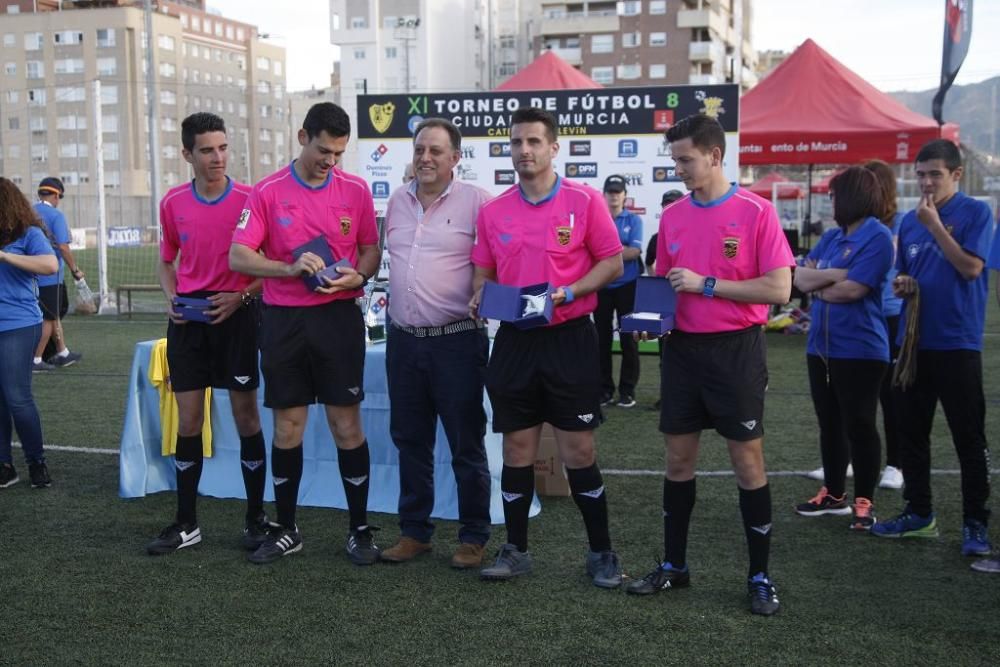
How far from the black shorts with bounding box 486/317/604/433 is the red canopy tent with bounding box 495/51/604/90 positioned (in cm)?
975

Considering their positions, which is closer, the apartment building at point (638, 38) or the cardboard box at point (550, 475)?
the cardboard box at point (550, 475)

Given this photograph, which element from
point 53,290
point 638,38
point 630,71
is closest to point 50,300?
point 53,290

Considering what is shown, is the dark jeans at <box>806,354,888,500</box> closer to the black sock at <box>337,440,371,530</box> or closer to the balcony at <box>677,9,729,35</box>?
the black sock at <box>337,440,371,530</box>

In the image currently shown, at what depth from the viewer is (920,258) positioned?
14.9ft

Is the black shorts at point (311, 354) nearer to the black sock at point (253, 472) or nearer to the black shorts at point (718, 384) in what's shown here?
the black sock at point (253, 472)

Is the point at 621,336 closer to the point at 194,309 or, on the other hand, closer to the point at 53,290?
the point at 194,309

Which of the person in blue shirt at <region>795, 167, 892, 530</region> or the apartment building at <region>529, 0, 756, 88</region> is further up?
the apartment building at <region>529, 0, 756, 88</region>

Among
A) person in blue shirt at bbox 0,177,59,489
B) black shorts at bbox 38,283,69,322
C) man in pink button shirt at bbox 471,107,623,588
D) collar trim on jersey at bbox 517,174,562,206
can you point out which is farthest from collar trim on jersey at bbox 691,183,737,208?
black shorts at bbox 38,283,69,322

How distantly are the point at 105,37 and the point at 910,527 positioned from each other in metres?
68.1

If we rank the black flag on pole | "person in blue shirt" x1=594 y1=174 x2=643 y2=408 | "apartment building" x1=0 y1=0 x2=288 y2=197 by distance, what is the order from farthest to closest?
"apartment building" x1=0 y1=0 x2=288 y2=197, "person in blue shirt" x1=594 y1=174 x2=643 y2=408, the black flag on pole

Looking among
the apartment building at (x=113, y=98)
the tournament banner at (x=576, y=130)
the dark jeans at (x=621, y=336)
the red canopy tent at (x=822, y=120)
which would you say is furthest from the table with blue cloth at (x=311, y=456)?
the apartment building at (x=113, y=98)

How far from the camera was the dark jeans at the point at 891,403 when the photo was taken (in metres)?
5.41

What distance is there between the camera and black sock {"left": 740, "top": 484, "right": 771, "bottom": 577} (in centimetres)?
391

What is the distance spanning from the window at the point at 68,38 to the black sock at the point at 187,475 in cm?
6637
